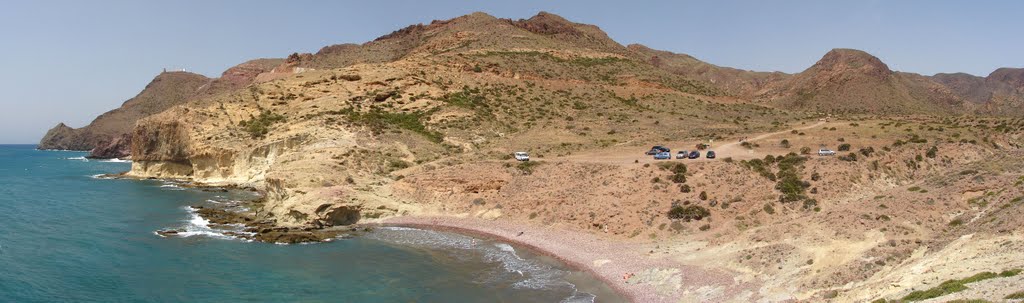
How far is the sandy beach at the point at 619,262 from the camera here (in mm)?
22812

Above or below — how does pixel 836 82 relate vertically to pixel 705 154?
above

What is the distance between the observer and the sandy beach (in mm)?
22812

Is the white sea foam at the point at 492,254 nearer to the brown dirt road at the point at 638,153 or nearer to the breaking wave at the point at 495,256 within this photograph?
the breaking wave at the point at 495,256

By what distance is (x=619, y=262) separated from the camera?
27.8 meters

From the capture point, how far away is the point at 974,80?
613 ft

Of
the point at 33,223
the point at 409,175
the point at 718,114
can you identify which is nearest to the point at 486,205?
the point at 409,175

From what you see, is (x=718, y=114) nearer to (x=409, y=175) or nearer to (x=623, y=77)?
(x=623, y=77)

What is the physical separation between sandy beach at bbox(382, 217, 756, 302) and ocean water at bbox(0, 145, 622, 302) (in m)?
1.11

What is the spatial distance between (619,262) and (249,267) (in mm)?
17445

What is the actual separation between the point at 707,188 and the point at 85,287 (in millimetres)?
31877

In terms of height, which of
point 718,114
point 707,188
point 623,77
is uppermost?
point 623,77

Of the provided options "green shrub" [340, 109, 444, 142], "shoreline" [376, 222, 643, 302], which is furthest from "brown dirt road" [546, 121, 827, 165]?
"green shrub" [340, 109, 444, 142]

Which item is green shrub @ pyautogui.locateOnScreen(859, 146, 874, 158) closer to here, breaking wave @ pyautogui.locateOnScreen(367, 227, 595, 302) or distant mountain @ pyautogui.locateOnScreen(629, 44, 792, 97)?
breaking wave @ pyautogui.locateOnScreen(367, 227, 595, 302)

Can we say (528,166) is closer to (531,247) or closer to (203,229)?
(531,247)
